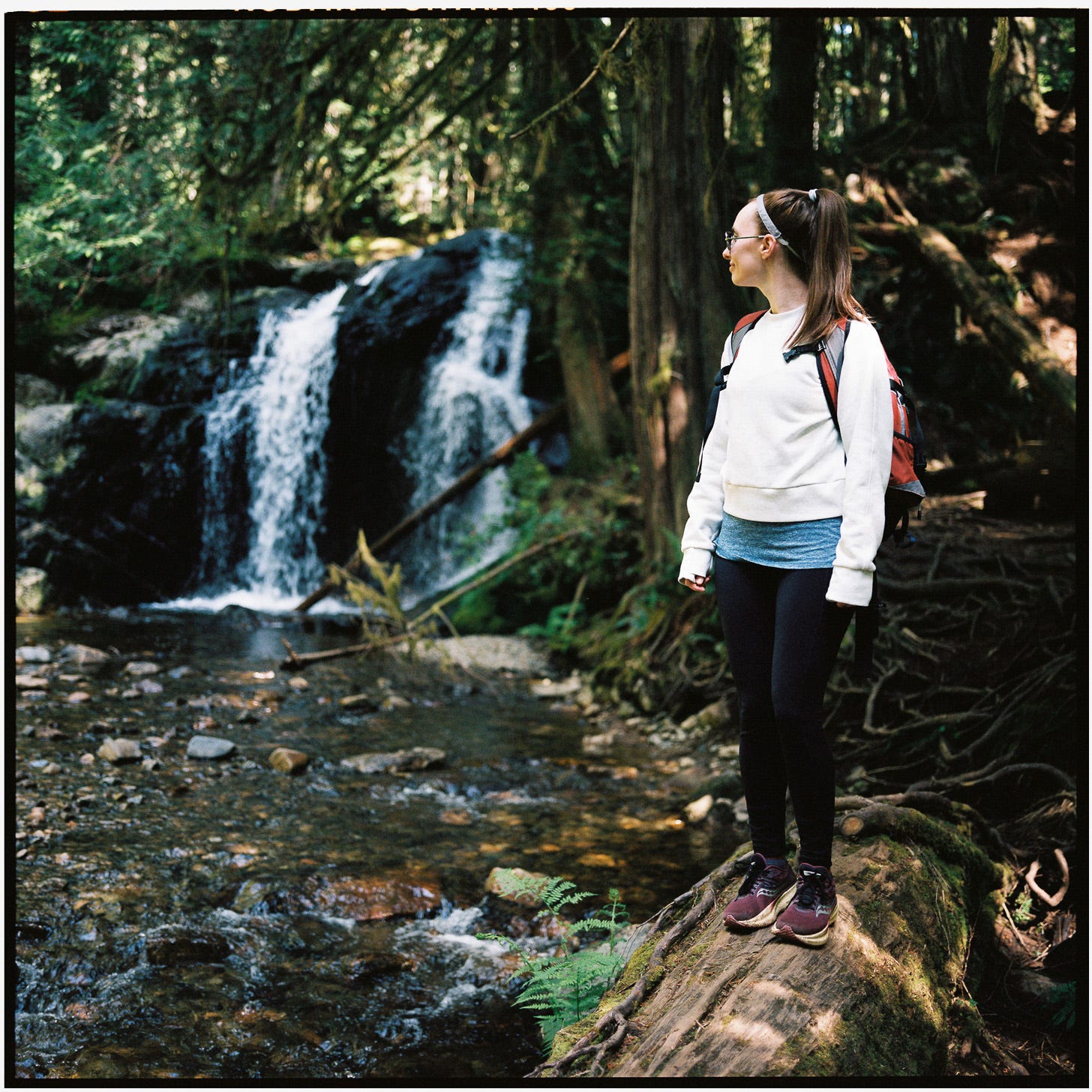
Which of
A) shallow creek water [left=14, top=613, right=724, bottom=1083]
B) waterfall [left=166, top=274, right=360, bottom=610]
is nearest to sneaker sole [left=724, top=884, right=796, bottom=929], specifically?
shallow creek water [left=14, top=613, right=724, bottom=1083]

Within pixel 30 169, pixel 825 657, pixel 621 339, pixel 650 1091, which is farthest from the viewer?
pixel 621 339

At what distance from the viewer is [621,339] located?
11805mm

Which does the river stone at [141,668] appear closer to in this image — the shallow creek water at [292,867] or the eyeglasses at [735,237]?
the shallow creek water at [292,867]

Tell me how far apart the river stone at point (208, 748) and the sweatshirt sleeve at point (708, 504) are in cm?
427

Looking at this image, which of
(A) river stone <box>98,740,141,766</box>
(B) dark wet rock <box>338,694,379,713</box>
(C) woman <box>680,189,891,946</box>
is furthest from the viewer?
(B) dark wet rock <box>338,694,379,713</box>

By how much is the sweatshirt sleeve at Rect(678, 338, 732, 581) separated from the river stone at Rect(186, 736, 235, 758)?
168 inches

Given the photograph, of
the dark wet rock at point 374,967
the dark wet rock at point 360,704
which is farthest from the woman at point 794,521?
the dark wet rock at point 360,704

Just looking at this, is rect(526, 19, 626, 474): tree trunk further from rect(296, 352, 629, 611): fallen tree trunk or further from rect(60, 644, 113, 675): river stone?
rect(60, 644, 113, 675): river stone

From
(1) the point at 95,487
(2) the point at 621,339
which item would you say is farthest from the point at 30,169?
(2) the point at 621,339

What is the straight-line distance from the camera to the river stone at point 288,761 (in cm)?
563

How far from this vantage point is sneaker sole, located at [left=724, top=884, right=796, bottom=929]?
2336 millimetres

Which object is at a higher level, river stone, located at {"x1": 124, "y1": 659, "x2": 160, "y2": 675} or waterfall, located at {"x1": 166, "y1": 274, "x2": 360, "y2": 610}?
waterfall, located at {"x1": 166, "y1": 274, "x2": 360, "y2": 610}

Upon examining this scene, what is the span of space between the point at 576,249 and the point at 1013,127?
179 inches

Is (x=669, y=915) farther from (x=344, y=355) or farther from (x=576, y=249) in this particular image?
(x=344, y=355)
